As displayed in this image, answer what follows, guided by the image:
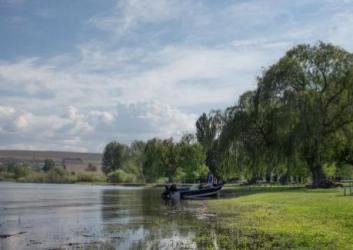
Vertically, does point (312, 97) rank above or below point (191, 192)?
above

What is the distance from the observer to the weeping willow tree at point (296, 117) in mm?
54750

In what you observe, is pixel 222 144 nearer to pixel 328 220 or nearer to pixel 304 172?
pixel 304 172

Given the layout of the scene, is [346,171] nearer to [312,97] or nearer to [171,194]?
[312,97]

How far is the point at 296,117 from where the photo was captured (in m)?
54.8

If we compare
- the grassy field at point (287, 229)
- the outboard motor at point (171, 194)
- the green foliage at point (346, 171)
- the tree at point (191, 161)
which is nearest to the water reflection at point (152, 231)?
the grassy field at point (287, 229)

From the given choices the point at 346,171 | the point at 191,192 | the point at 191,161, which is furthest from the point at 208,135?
the point at 191,192

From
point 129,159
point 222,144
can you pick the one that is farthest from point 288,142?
point 129,159

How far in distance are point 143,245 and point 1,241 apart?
22.7 feet

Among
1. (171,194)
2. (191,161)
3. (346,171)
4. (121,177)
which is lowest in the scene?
(171,194)

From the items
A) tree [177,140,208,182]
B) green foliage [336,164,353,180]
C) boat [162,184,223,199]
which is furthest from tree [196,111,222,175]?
boat [162,184,223,199]

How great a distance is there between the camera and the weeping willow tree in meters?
54.8

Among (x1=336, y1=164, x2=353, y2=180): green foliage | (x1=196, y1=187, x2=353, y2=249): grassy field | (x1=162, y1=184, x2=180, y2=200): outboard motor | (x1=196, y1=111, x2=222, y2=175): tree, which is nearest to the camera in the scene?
(x1=196, y1=187, x2=353, y2=249): grassy field

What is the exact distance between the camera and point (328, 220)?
81.0ft

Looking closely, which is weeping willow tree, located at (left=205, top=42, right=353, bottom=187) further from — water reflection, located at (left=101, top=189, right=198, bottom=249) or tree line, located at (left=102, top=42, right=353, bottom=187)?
water reflection, located at (left=101, top=189, right=198, bottom=249)
